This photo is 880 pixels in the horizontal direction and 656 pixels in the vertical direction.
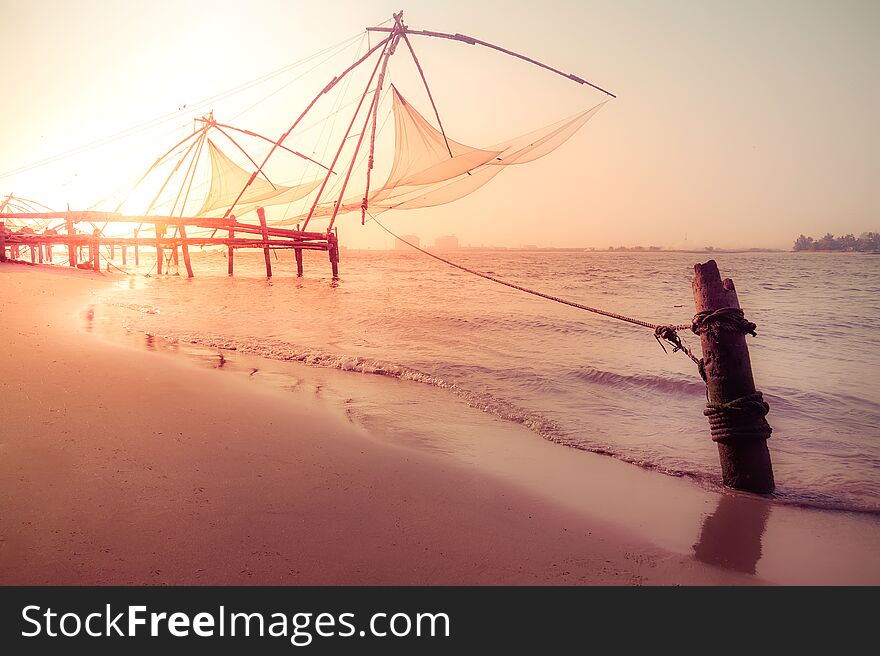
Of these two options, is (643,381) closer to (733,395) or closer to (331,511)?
(733,395)

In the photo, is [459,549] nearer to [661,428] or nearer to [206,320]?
[661,428]

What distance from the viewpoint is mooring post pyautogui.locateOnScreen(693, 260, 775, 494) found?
3.19 meters

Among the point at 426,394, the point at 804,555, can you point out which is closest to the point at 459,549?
the point at 804,555

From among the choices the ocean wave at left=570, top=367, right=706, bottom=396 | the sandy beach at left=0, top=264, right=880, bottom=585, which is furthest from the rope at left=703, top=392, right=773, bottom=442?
the ocean wave at left=570, top=367, right=706, bottom=396

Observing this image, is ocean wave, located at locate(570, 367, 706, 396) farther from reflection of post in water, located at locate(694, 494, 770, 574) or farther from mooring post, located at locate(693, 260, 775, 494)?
reflection of post in water, located at locate(694, 494, 770, 574)

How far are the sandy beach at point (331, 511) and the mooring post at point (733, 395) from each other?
0.62 feet

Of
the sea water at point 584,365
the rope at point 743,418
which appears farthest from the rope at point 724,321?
the sea water at point 584,365

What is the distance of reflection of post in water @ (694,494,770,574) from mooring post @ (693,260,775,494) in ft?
0.62

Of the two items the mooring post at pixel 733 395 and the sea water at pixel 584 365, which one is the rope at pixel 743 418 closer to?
the mooring post at pixel 733 395

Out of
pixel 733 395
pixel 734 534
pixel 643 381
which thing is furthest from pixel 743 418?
pixel 643 381

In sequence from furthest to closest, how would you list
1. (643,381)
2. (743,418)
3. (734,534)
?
(643,381) → (743,418) → (734,534)

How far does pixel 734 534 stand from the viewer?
2.65m

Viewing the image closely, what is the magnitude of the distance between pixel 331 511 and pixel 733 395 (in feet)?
8.18
